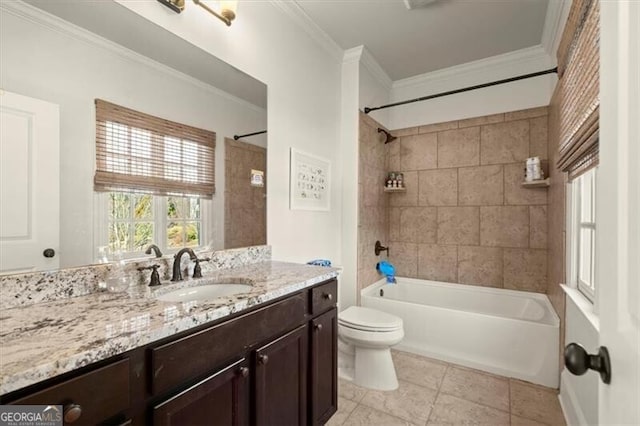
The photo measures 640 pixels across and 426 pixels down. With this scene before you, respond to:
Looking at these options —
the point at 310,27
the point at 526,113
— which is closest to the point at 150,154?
the point at 310,27

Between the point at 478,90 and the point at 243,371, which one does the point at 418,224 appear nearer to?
the point at 478,90

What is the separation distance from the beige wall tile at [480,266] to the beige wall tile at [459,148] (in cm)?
87

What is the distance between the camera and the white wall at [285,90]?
5.29 feet

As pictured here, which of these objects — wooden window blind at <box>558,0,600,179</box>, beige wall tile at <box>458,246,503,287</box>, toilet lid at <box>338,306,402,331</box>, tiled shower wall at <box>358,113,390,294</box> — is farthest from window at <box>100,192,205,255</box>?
beige wall tile at <box>458,246,503,287</box>

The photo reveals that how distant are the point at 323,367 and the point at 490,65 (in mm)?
3100

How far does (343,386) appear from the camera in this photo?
2.17 metres

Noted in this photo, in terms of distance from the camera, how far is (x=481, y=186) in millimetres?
3076

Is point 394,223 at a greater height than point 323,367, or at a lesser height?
greater

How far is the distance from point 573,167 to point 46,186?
2.56 meters

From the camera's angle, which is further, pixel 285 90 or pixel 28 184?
pixel 285 90

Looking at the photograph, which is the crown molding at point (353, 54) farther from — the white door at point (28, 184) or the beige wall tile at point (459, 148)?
the white door at point (28, 184)

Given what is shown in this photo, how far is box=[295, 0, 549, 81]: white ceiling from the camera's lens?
2.19 m

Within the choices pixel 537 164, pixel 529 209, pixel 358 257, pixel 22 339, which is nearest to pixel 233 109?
pixel 22 339

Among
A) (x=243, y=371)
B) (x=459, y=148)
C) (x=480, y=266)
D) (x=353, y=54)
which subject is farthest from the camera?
(x=459, y=148)
